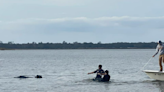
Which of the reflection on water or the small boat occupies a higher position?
the small boat

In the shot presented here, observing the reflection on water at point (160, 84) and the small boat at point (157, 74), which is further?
the small boat at point (157, 74)

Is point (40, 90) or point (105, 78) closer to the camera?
point (40, 90)

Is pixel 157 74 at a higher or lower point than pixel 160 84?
higher

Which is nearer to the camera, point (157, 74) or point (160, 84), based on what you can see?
point (160, 84)

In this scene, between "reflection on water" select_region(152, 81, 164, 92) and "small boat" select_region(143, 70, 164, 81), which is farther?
"small boat" select_region(143, 70, 164, 81)

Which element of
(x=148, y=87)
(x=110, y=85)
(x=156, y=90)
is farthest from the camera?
(x=110, y=85)

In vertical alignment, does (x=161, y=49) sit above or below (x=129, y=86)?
above

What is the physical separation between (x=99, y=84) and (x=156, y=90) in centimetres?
528

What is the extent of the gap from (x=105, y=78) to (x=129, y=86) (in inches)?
98.6

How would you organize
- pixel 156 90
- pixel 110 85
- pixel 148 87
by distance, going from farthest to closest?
pixel 110 85, pixel 148 87, pixel 156 90

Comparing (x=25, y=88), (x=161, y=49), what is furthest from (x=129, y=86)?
(x=25, y=88)

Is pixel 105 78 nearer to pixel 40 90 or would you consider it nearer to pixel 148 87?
pixel 148 87

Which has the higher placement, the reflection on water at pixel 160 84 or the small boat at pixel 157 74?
the small boat at pixel 157 74

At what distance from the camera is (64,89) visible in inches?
1022
